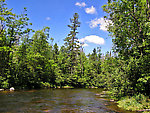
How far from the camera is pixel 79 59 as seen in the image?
6050 cm

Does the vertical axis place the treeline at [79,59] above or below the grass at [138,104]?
above

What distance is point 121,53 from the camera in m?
18.4

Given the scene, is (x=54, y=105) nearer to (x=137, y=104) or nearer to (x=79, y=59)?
(x=137, y=104)

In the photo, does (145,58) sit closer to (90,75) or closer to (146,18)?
(146,18)

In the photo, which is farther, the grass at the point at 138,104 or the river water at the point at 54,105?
the river water at the point at 54,105


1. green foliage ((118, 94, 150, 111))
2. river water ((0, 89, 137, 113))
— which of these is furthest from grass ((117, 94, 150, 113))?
river water ((0, 89, 137, 113))

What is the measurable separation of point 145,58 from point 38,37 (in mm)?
32376

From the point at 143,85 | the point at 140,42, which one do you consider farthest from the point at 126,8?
the point at 143,85

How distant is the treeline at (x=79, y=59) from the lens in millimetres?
16234

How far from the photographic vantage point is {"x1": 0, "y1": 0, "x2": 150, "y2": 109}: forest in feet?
53.1

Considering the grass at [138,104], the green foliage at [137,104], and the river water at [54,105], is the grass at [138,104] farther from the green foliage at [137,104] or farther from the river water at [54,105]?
the river water at [54,105]

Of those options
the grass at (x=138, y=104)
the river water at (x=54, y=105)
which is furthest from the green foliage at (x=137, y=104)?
the river water at (x=54, y=105)

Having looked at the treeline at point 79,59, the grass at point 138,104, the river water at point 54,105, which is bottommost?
the river water at point 54,105

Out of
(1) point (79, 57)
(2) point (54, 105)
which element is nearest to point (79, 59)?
(1) point (79, 57)
